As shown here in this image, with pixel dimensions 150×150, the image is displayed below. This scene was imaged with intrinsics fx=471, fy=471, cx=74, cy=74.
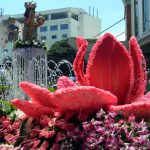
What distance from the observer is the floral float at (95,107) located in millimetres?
1987

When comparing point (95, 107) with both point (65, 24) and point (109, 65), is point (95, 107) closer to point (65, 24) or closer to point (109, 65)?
point (109, 65)

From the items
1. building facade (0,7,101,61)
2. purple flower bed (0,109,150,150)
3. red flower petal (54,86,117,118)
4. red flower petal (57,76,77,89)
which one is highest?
building facade (0,7,101,61)

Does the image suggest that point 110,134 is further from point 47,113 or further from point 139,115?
point 47,113

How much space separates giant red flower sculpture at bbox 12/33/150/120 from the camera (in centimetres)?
209

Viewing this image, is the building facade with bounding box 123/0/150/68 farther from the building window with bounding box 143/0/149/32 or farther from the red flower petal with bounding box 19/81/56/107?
the red flower petal with bounding box 19/81/56/107

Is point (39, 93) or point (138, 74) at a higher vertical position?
point (138, 74)

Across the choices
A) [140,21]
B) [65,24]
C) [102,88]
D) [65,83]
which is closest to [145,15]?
[140,21]

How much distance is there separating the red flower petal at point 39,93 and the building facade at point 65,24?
9889cm

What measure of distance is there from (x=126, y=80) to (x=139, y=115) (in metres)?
0.25

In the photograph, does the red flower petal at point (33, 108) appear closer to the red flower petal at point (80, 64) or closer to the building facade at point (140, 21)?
the red flower petal at point (80, 64)

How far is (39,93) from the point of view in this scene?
2209 mm

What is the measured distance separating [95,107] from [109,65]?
0.25 meters

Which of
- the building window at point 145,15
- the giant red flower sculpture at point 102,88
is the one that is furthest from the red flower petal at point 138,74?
the building window at point 145,15

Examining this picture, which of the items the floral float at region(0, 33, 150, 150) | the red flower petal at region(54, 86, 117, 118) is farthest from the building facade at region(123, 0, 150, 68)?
the red flower petal at region(54, 86, 117, 118)
